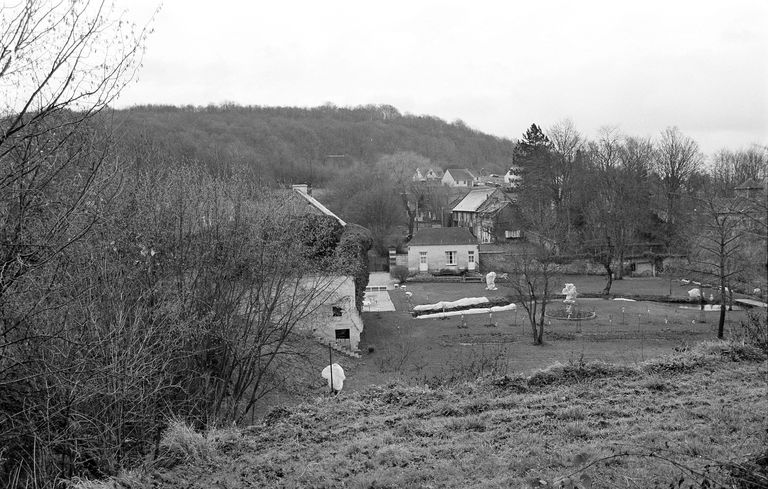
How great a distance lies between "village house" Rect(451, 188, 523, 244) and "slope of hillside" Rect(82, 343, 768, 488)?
118 ft

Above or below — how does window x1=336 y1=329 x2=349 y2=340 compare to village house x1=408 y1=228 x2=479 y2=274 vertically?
below

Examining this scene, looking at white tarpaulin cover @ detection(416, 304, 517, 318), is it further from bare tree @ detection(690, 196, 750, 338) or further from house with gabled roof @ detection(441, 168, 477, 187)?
house with gabled roof @ detection(441, 168, 477, 187)

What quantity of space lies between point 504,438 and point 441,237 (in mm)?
35235

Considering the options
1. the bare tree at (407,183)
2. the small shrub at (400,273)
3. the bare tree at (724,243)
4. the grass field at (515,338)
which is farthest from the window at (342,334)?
the bare tree at (407,183)

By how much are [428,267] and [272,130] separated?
39173 mm

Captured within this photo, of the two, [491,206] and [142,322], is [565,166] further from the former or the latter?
[142,322]

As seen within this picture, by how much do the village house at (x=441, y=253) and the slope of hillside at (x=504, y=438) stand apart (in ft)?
107

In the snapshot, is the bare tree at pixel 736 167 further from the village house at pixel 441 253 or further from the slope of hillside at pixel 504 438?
the slope of hillside at pixel 504 438

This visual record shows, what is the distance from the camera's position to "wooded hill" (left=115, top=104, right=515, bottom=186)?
169 ft

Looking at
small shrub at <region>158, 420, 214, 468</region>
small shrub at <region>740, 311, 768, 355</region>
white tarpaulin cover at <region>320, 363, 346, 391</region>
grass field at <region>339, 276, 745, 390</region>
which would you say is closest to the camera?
small shrub at <region>158, 420, 214, 468</region>

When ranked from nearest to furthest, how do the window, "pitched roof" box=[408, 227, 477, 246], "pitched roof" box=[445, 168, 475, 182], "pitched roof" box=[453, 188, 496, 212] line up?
the window, "pitched roof" box=[408, 227, 477, 246], "pitched roof" box=[453, 188, 496, 212], "pitched roof" box=[445, 168, 475, 182]

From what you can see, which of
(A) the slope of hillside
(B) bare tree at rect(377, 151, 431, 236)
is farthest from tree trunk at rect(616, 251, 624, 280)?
(A) the slope of hillside

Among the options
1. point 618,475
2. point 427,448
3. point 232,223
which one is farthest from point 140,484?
point 232,223

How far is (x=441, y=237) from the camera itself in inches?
1588
